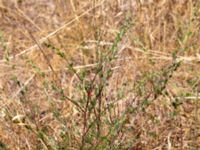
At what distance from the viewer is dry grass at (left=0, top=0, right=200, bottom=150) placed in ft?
4.72

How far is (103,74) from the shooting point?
143cm

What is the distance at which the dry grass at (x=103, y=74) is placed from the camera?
56.6 inches

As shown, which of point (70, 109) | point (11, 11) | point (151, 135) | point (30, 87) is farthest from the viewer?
point (11, 11)

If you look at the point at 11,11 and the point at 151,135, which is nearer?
the point at 151,135

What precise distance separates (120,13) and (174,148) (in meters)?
0.65

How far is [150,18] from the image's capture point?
6.46ft

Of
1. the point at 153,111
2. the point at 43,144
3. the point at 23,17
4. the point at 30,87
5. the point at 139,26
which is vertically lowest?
the point at 43,144

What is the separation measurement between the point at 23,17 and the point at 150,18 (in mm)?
647

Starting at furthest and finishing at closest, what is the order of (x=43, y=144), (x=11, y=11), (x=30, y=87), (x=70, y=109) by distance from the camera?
(x=11, y=11), (x=30, y=87), (x=70, y=109), (x=43, y=144)

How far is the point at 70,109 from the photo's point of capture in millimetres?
1669

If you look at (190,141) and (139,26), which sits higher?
(139,26)

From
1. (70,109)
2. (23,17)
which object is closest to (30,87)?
(70,109)

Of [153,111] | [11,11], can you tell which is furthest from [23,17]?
[153,111]

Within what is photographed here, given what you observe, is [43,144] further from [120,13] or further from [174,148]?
[120,13]
